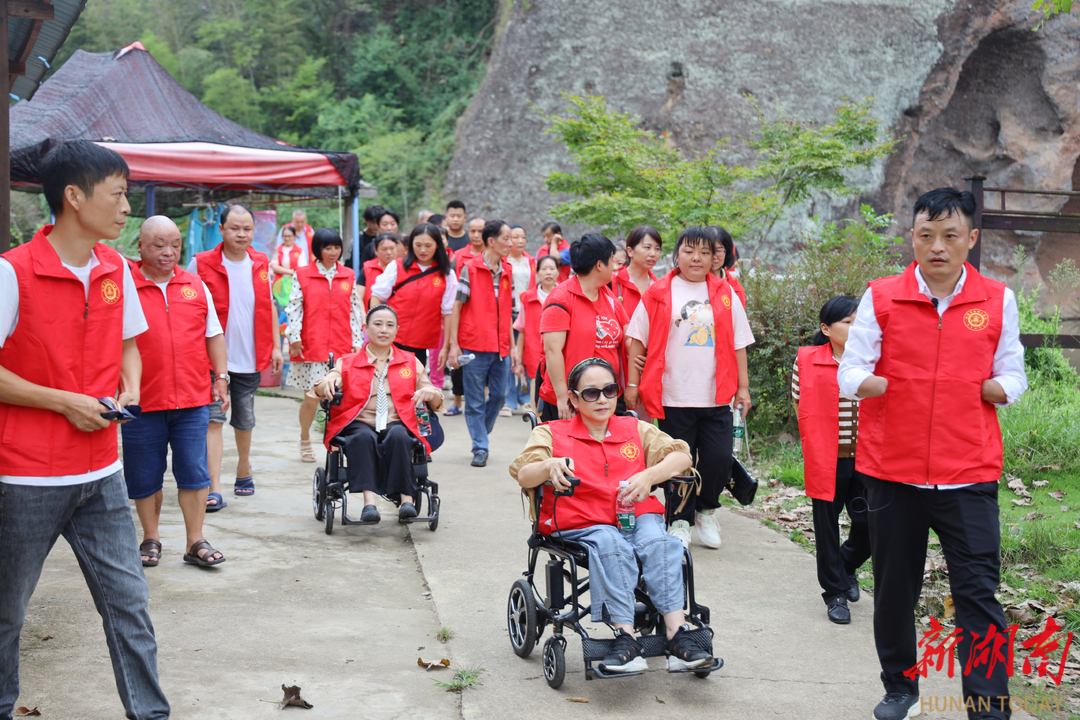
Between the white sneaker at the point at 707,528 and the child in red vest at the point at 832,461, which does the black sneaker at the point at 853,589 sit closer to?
the child in red vest at the point at 832,461

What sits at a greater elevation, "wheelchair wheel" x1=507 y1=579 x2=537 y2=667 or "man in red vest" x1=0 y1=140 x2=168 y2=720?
"man in red vest" x1=0 y1=140 x2=168 y2=720

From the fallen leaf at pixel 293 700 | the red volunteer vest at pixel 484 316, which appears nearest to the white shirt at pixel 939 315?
the fallen leaf at pixel 293 700

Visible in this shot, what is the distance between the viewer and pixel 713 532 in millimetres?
5559

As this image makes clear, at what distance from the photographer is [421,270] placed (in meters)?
7.95

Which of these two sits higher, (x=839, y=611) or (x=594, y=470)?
(x=594, y=470)

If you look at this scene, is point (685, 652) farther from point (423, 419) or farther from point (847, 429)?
point (423, 419)

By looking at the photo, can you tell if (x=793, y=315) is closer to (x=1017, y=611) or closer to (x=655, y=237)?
(x=655, y=237)

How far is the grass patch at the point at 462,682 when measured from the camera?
3.55m

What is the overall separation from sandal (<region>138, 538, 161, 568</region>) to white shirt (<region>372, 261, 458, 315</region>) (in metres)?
3.43

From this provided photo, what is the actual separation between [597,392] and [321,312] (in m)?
4.40

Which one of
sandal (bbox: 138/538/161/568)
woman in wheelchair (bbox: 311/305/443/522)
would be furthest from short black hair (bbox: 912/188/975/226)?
sandal (bbox: 138/538/161/568)

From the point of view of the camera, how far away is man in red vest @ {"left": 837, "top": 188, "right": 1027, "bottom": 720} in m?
3.11

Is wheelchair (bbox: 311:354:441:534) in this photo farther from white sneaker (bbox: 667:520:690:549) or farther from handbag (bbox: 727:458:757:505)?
handbag (bbox: 727:458:757:505)

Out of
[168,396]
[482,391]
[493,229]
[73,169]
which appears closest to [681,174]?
[493,229]
